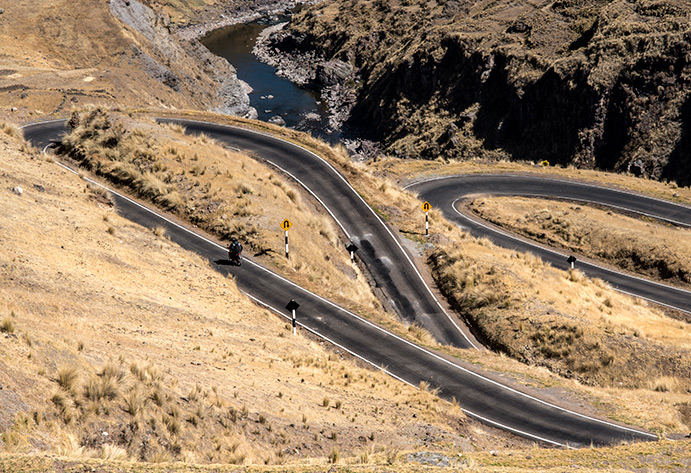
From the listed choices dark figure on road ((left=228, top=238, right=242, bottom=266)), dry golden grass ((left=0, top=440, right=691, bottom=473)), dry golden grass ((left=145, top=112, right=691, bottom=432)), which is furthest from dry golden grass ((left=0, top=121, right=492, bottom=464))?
dry golden grass ((left=145, top=112, right=691, bottom=432))

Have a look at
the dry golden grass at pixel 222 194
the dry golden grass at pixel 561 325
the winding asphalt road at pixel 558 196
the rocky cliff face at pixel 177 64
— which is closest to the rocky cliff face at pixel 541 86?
the winding asphalt road at pixel 558 196

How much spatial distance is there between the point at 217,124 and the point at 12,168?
2372 centimetres

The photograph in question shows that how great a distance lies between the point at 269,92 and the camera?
92812 mm

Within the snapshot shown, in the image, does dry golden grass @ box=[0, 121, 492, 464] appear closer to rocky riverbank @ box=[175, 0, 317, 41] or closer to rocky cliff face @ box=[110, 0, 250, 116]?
rocky cliff face @ box=[110, 0, 250, 116]

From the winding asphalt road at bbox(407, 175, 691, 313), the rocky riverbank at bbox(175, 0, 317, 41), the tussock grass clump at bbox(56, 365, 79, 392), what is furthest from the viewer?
the rocky riverbank at bbox(175, 0, 317, 41)

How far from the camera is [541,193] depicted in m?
52.4

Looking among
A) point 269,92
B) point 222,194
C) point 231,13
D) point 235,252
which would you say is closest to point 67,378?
point 235,252

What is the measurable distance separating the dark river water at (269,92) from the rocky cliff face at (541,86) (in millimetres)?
7296

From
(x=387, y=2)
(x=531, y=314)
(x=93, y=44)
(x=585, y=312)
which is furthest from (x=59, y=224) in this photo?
(x=387, y=2)

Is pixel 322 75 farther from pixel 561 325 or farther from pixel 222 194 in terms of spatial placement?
pixel 561 325

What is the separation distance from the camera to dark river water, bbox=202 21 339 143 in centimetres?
8312

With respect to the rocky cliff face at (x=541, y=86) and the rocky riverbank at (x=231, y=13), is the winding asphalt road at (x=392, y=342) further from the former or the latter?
the rocky riverbank at (x=231, y=13)

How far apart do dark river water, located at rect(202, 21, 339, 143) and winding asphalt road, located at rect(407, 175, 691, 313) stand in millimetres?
28910

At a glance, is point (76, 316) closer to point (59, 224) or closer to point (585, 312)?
point (59, 224)
